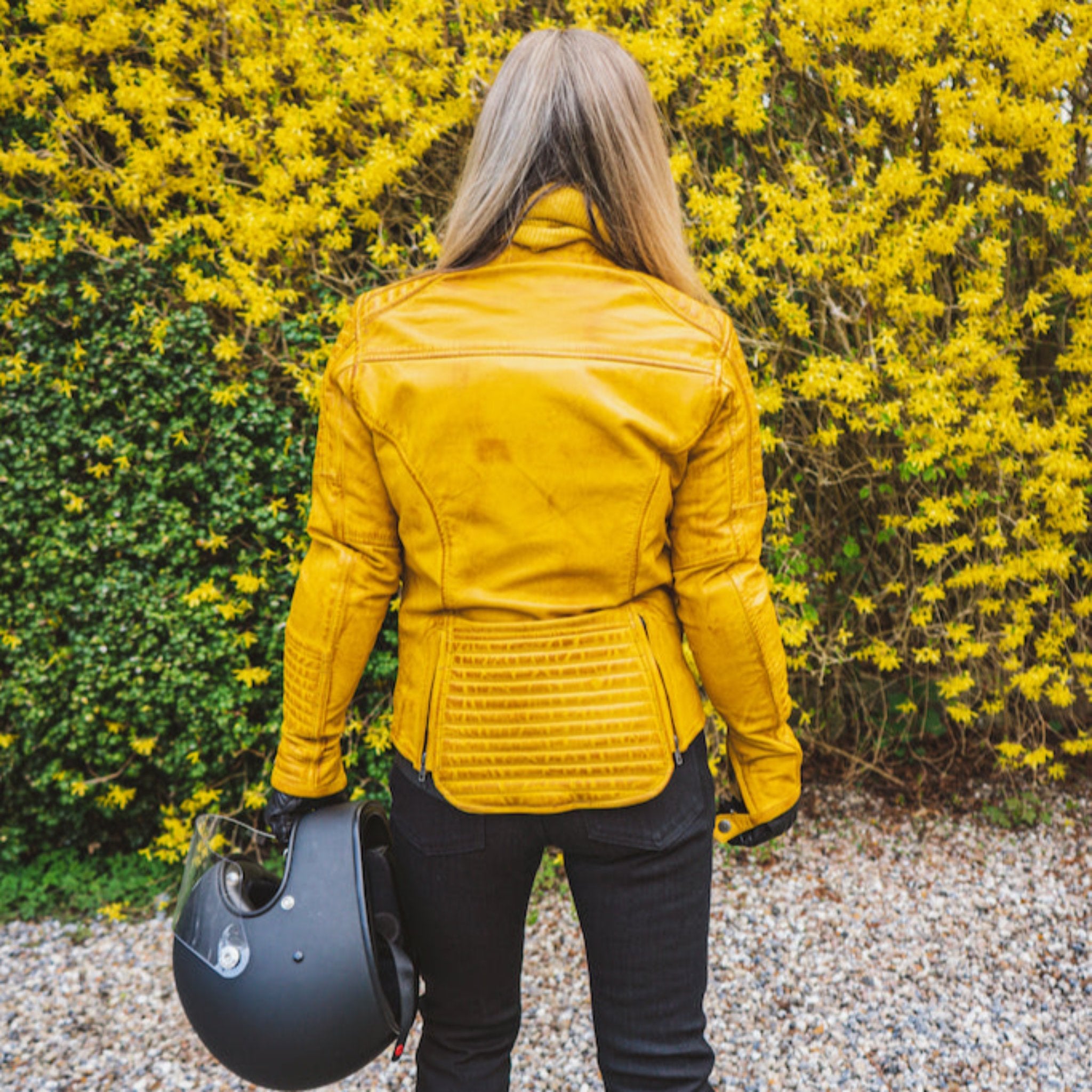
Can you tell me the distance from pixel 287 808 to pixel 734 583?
31.5 inches

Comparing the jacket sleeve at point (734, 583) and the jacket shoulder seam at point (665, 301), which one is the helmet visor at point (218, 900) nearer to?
the jacket sleeve at point (734, 583)

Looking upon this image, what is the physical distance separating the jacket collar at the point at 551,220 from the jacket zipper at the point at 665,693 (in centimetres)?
55

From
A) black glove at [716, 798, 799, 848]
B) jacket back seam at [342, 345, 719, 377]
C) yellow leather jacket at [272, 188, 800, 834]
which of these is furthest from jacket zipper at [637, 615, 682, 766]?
jacket back seam at [342, 345, 719, 377]

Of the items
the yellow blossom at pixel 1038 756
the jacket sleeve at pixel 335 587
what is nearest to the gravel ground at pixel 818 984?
the yellow blossom at pixel 1038 756

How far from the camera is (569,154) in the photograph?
1.30 m

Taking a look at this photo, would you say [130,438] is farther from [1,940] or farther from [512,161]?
[512,161]

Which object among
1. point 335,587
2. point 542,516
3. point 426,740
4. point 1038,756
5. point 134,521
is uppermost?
point 542,516

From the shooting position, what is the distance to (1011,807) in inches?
133

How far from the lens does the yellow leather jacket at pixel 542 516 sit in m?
1.23

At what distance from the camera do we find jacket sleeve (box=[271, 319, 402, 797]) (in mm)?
1330

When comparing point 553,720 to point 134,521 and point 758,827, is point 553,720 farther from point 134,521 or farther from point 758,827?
point 134,521

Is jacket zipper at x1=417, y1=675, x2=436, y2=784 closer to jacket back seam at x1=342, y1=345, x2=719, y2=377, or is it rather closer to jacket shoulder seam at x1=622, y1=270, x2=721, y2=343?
jacket back seam at x1=342, y1=345, x2=719, y2=377

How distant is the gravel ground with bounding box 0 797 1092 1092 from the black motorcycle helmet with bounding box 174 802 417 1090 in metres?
1.06

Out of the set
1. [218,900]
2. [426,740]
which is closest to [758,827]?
[426,740]
